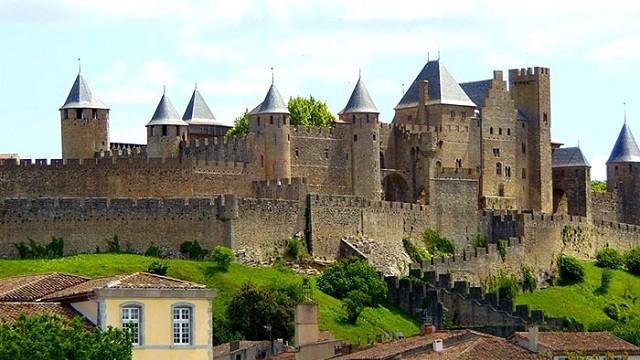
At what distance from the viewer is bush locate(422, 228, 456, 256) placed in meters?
124

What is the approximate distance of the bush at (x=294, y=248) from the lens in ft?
378

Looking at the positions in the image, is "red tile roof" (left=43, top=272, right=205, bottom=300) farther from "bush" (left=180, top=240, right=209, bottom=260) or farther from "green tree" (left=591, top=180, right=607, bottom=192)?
"green tree" (left=591, top=180, right=607, bottom=192)

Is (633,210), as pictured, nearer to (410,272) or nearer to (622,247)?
(622,247)

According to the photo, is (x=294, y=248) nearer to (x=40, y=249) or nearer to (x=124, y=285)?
(x=40, y=249)

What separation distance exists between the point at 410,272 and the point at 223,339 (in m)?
22.5

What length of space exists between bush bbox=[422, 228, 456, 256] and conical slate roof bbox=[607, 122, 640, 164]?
1092 inches

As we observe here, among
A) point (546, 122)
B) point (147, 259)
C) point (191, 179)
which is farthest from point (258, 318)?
point (546, 122)

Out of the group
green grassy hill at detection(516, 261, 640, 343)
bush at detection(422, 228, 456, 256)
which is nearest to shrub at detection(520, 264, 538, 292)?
green grassy hill at detection(516, 261, 640, 343)

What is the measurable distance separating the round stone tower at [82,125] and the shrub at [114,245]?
29.2ft

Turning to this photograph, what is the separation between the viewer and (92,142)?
118625mm

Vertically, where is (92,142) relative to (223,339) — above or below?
above

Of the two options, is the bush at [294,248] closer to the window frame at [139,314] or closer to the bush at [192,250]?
the bush at [192,250]

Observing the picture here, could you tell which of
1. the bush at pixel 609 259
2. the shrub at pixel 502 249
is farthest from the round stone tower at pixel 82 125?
the bush at pixel 609 259

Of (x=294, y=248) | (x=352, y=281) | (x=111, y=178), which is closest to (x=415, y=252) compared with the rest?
(x=294, y=248)
